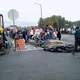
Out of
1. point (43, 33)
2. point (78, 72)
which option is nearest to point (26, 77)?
point (78, 72)

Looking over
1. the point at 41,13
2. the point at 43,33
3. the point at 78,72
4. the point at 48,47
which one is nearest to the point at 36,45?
the point at 43,33

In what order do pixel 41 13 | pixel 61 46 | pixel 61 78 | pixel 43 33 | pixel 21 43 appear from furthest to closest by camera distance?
pixel 41 13
pixel 43 33
pixel 21 43
pixel 61 46
pixel 61 78

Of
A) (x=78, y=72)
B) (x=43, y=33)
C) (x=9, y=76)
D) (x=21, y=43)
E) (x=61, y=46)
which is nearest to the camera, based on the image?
(x=9, y=76)

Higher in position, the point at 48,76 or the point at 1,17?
the point at 1,17

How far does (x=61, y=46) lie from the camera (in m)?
27.8

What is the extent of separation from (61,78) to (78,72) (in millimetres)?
1869

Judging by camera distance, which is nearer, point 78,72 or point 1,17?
point 78,72

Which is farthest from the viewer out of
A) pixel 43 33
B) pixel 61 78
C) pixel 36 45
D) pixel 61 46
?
pixel 43 33

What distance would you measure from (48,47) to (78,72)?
47.1 feet

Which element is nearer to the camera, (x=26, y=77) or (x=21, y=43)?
(x=26, y=77)

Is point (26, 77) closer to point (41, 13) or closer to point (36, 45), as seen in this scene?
point (36, 45)

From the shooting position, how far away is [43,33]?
38.1 metres

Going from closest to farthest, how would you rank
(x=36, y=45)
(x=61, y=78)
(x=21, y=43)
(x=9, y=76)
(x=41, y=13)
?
(x=61, y=78) < (x=9, y=76) < (x=21, y=43) < (x=36, y=45) < (x=41, y=13)

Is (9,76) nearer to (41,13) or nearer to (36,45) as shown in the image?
(36,45)
